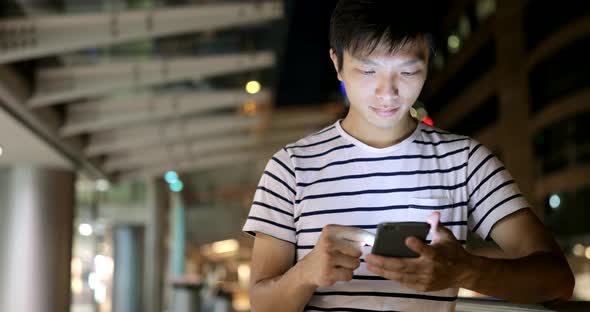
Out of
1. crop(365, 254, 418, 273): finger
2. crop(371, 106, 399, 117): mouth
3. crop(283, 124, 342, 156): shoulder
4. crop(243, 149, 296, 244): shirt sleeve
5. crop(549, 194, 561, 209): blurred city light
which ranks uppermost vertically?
crop(549, 194, 561, 209): blurred city light

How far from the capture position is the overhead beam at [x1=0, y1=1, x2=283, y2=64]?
30.0 feet

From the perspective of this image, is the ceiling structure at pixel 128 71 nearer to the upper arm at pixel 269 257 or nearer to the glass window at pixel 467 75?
the upper arm at pixel 269 257

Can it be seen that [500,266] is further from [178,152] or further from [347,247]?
[178,152]

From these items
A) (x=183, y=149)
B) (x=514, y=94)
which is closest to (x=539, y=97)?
(x=514, y=94)

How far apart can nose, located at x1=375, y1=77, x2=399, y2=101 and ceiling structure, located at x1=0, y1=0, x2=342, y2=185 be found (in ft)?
26.6

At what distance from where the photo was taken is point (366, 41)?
1.70 meters

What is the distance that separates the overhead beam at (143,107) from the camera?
1323 centimetres

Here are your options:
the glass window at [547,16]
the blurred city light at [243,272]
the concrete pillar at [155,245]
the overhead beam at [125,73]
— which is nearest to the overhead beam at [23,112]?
the overhead beam at [125,73]

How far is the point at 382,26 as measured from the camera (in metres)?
1.70

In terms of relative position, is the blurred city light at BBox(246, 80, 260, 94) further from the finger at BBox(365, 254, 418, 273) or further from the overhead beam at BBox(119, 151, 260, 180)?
the finger at BBox(365, 254, 418, 273)

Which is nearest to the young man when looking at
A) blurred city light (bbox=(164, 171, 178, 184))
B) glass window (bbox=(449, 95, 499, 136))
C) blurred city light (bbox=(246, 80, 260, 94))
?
blurred city light (bbox=(246, 80, 260, 94))

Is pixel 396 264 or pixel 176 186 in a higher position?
pixel 176 186

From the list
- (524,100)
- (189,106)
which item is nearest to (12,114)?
(189,106)

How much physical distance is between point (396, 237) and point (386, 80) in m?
0.42
